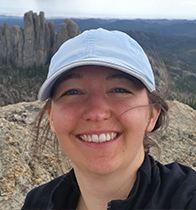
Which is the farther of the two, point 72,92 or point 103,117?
point 72,92

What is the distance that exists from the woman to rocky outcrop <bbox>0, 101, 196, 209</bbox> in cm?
133

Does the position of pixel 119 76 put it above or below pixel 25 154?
above

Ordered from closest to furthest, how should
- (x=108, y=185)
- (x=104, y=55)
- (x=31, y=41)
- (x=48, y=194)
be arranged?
(x=104, y=55) → (x=108, y=185) → (x=48, y=194) → (x=31, y=41)

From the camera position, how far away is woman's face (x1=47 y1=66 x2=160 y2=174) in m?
1.63

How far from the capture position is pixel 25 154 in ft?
19.5

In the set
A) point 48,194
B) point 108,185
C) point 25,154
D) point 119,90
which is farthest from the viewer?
point 25,154

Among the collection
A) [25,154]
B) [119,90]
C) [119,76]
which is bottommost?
[25,154]

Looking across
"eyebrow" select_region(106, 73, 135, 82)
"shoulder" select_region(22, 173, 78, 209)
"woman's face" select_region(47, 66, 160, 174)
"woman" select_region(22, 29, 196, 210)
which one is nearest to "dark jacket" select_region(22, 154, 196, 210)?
"woman" select_region(22, 29, 196, 210)

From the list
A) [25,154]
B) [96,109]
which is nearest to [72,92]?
[96,109]

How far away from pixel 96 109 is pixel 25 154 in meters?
4.93

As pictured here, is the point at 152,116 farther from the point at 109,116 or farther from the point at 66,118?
the point at 66,118

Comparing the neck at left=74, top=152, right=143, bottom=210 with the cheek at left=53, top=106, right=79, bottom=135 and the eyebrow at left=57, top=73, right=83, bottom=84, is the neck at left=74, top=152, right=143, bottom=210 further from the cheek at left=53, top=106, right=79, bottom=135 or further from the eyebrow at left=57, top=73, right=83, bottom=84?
the eyebrow at left=57, top=73, right=83, bottom=84

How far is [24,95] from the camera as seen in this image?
177 ft

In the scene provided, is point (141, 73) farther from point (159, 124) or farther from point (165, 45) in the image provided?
point (165, 45)
